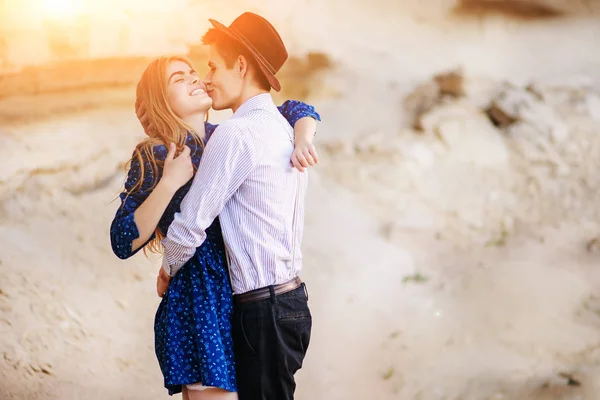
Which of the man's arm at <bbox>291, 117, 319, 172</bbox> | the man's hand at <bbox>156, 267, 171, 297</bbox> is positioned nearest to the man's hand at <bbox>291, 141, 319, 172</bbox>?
the man's arm at <bbox>291, 117, 319, 172</bbox>

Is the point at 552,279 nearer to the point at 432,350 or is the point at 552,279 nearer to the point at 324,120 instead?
the point at 432,350

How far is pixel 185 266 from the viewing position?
160 cm

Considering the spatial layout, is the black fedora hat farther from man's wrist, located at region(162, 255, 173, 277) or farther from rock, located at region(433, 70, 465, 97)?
rock, located at region(433, 70, 465, 97)

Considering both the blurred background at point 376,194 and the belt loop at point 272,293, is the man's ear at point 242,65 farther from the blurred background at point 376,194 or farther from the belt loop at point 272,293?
the blurred background at point 376,194

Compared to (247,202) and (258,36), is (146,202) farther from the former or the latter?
(258,36)

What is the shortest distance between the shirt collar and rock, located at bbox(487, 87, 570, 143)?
2460mm

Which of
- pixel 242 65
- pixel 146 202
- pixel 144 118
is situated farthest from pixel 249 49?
pixel 146 202

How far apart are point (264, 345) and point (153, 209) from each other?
13.7 inches

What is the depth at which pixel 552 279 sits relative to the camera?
137 inches

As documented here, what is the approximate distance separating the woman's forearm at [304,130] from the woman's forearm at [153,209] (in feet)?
0.95

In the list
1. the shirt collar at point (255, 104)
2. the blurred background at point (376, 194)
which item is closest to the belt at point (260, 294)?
the shirt collar at point (255, 104)

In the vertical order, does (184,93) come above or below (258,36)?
below

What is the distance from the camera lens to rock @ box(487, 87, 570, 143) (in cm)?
389

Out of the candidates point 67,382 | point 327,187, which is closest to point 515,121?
point 327,187
